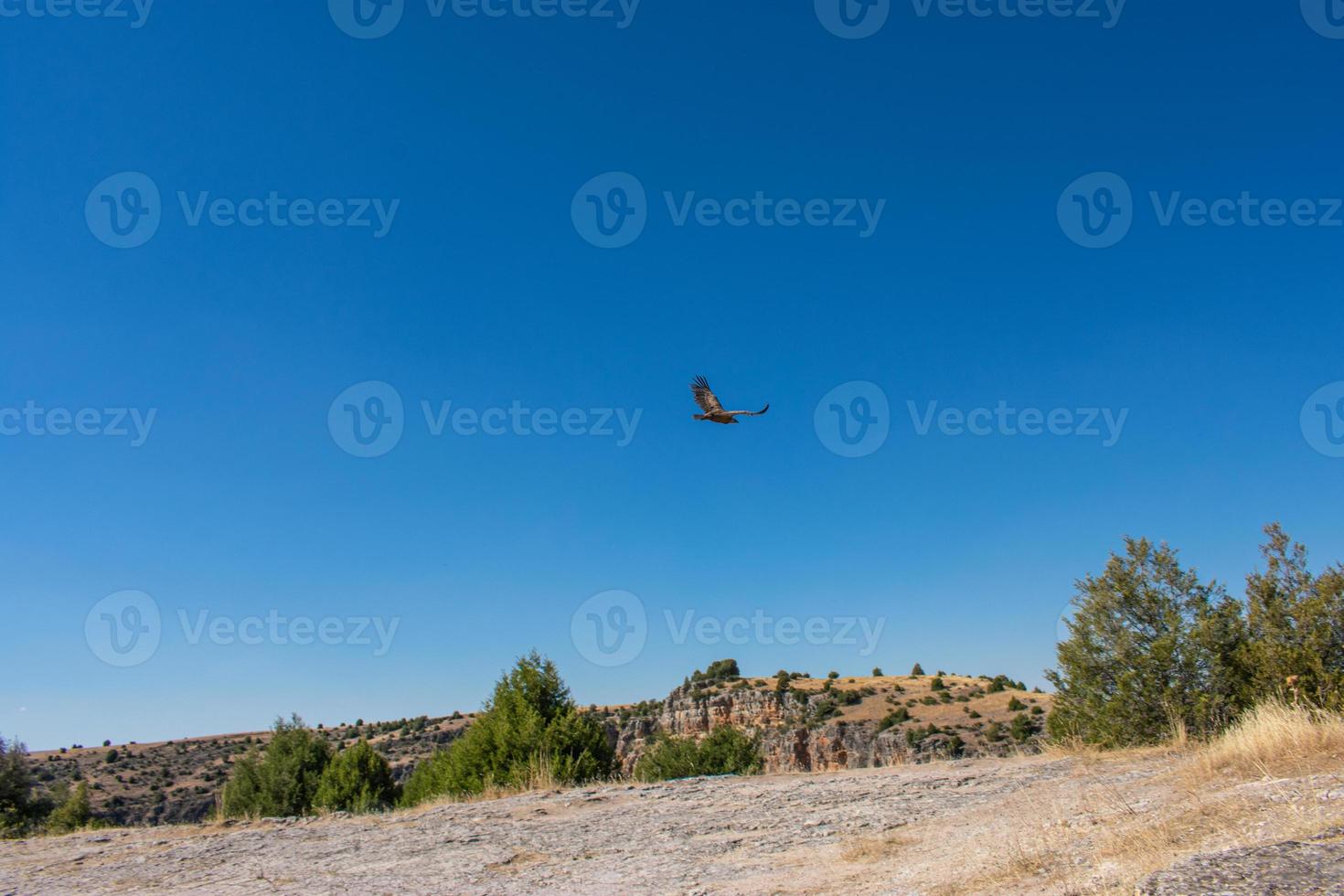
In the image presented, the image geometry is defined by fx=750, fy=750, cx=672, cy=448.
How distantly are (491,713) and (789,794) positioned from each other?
11.9 metres

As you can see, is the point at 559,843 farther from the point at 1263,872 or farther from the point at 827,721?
the point at 827,721

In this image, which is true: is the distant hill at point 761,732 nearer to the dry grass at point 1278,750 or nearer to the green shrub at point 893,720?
the green shrub at point 893,720

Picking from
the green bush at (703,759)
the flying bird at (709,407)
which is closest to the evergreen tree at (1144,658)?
the flying bird at (709,407)

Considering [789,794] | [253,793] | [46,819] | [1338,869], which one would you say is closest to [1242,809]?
[1338,869]

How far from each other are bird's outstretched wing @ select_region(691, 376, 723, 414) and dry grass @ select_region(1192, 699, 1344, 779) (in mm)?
9166

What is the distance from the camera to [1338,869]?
435 cm

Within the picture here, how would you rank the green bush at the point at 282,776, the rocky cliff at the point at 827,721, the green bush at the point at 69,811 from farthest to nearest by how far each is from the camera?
the rocky cliff at the point at 827,721, the green bush at the point at 69,811, the green bush at the point at 282,776

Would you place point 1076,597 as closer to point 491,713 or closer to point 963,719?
point 491,713

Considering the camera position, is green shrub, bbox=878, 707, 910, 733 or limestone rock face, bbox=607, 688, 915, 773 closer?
limestone rock face, bbox=607, 688, 915, 773

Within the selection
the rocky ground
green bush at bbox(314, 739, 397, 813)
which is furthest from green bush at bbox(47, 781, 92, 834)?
the rocky ground

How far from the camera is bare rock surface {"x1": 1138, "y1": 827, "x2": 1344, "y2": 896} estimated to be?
13.8 ft

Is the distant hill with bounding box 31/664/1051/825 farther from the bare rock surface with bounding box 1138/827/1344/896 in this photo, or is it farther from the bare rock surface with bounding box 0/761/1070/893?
the bare rock surface with bounding box 1138/827/1344/896

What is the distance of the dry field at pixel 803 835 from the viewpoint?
244 inches

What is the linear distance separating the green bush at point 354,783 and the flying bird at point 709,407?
78.2 feet
